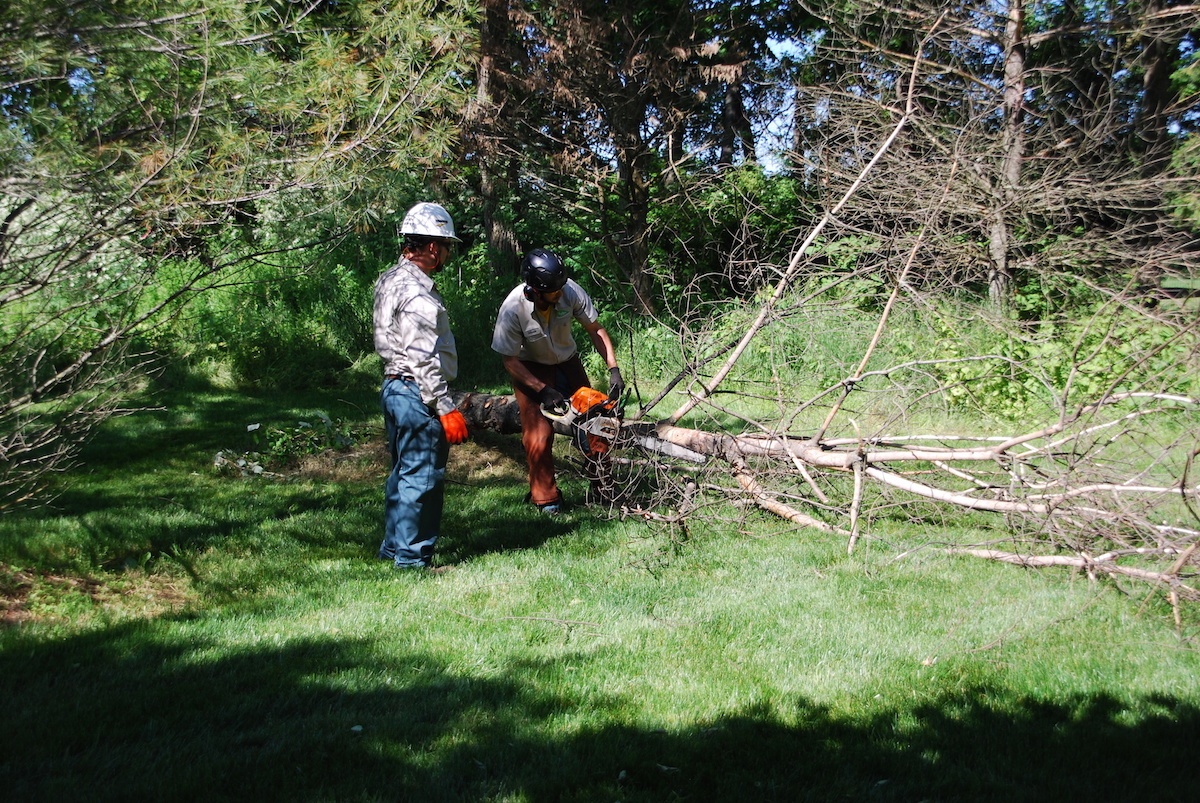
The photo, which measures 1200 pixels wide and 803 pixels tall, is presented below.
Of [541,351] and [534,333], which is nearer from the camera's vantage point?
[534,333]

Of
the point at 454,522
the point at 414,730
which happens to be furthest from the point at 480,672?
the point at 454,522

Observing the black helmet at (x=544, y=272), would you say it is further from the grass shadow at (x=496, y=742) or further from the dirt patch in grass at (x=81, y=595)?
the grass shadow at (x=496, y=742)

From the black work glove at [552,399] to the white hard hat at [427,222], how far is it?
138 centimetres

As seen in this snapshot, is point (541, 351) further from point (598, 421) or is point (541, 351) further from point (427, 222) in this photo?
point (427, 222)

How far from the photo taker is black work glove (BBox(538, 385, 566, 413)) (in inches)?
242

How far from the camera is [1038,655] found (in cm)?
391

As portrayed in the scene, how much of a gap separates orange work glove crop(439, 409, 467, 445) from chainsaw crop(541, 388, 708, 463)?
1.13 metres

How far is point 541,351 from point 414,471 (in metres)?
1.61

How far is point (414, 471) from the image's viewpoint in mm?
5035

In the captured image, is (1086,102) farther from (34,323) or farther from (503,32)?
(34,323)

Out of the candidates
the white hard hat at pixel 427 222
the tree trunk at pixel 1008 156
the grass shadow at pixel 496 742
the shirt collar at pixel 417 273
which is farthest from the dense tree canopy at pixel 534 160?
the grass shadow at pixel 496 742

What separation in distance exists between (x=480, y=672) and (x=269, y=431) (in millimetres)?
5129

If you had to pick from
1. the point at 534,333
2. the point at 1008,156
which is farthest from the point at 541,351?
the point at 1008,156

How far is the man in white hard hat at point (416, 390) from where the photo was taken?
4973mm
